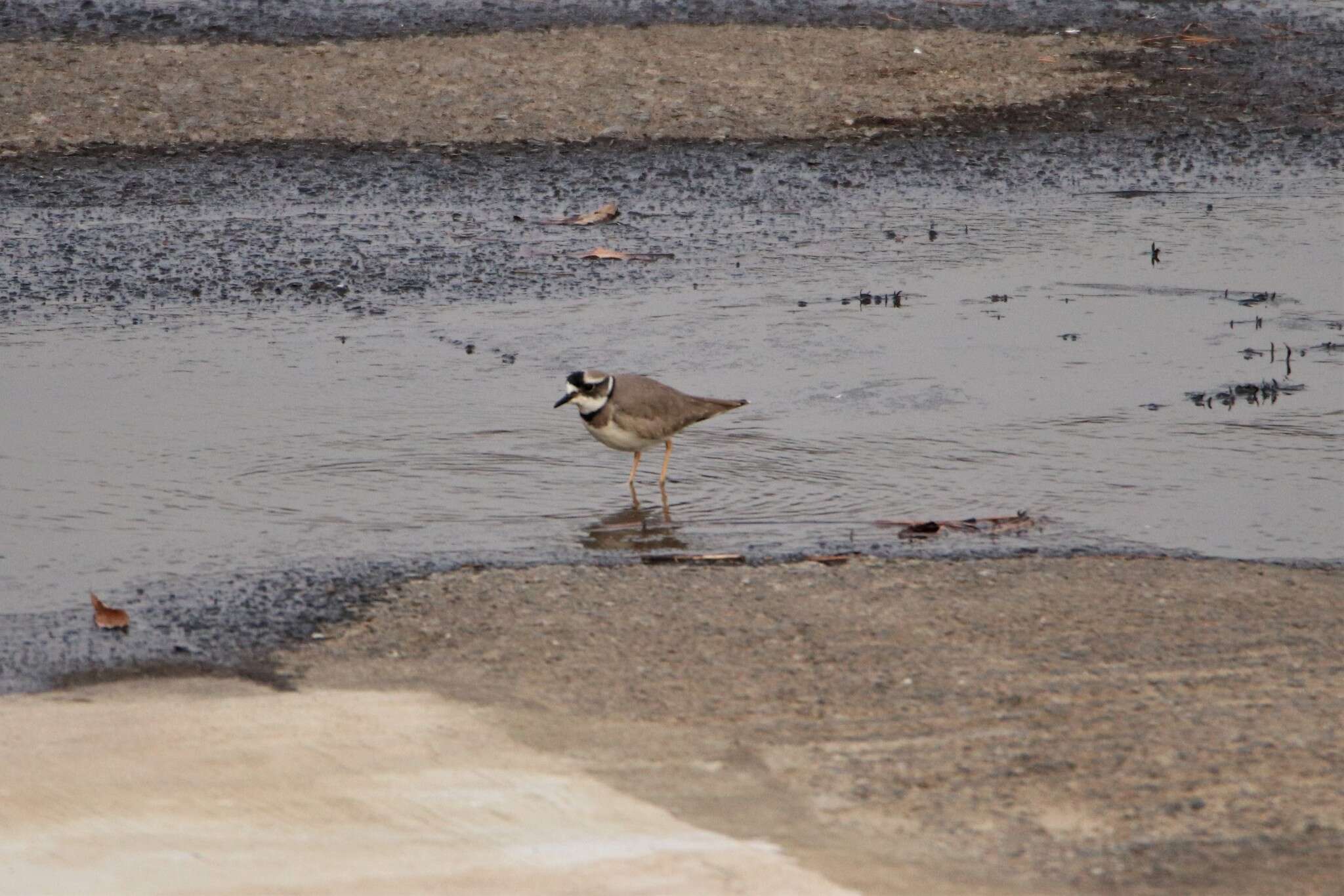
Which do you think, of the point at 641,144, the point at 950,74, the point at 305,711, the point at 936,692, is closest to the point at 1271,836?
the point at 936,692

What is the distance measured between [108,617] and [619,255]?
5.52 m

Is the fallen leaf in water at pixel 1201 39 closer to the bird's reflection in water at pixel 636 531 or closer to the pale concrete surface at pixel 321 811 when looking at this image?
the bird's reflection in water at pixel 636 531

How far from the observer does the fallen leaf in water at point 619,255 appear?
11.2 meters

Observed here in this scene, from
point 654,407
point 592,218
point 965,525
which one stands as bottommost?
point 965,525

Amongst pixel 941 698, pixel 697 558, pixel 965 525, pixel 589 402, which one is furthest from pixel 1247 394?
pixel 941 698

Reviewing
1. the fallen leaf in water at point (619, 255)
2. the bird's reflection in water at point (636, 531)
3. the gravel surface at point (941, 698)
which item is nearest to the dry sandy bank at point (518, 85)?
the fallen leaf in water at point (619, 255)

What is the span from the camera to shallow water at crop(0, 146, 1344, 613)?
7332mm

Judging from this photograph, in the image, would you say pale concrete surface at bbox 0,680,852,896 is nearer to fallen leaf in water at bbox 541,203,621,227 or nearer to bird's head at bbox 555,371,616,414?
bird's head at bbox 555,371,616,414

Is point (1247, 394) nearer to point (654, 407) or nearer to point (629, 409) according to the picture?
A: point (654, 407)

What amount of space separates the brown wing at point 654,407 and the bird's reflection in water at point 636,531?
0.35 m

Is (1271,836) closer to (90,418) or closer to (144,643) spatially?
(144,643)

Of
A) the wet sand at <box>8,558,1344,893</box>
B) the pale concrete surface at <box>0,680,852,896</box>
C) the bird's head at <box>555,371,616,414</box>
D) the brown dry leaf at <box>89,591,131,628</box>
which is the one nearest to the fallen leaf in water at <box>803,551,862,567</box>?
the wet sand at <box>8,558,1344,893</box>

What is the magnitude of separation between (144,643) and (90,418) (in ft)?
9.30

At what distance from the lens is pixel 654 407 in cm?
794
